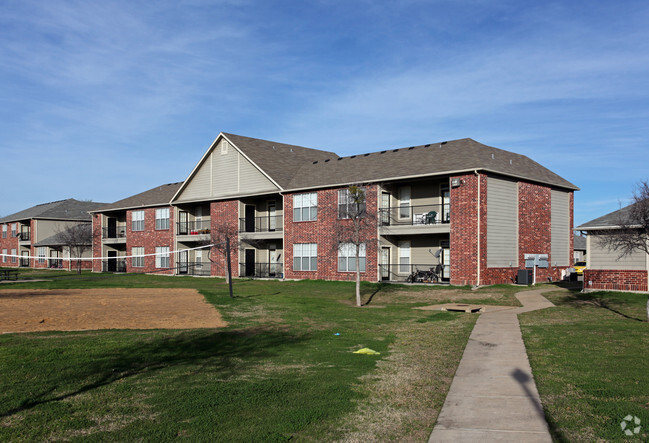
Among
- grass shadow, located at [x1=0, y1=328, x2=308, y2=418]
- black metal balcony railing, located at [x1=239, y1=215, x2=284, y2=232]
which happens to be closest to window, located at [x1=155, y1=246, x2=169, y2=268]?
black metal balcony railing, located at [x1=239, y1=215, x2=284, y2=232]

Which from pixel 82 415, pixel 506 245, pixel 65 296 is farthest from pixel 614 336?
pixel 65 296

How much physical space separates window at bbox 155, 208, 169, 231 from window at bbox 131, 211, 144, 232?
245 cm

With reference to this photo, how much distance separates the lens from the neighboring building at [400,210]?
29.6m

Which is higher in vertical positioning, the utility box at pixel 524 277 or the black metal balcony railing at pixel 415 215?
the black metal balcony railing at pixel 415 215

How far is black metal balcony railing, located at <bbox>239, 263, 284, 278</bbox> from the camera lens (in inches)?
1646

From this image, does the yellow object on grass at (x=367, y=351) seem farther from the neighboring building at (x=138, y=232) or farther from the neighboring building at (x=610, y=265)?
the neighboring building at (x=138, y=232)

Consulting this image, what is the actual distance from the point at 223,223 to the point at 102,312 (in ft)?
79.3

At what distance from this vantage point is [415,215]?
3319cm

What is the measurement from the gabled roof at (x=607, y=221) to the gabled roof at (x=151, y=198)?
34169 millimetres

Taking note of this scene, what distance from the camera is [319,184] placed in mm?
36219

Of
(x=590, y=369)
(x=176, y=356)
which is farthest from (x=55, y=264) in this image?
(x=590, y=369)

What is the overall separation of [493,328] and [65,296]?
59.8 feet

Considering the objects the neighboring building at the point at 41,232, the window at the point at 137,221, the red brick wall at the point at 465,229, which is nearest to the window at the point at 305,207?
the red brick wall at the point at 465,229

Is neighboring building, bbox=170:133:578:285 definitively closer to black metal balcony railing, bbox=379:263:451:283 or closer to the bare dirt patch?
black metal balcony railing, bbox=379:263:451:283
